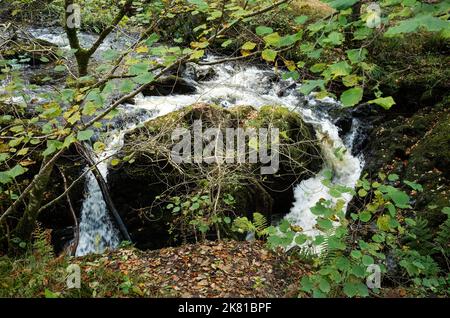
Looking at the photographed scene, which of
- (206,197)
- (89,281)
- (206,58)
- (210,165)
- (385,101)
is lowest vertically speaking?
(89,281)

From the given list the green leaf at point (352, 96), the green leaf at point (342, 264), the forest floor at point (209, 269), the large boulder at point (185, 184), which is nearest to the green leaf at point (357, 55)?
the green leaf at point (352, 96)

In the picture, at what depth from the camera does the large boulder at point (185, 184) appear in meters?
5.04

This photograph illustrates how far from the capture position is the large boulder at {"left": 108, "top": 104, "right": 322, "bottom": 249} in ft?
16.5

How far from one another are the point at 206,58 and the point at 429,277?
28.9ft

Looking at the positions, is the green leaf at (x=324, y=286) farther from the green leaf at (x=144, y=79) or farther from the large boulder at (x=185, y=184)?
the large boulder at (x=185, y=184)

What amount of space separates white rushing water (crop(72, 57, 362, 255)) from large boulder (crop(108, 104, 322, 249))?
1.55 ft

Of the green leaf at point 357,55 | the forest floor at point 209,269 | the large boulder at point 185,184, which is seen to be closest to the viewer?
the green leaf at point 357,55

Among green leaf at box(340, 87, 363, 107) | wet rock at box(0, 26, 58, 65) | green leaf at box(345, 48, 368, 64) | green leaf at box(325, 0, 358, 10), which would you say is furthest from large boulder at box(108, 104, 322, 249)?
green leaf at box(325, 0, 358, 10)

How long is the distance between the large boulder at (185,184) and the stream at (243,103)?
1.54ft

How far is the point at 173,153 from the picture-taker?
5.54 m

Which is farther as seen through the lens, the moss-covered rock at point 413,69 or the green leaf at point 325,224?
the moss-covered rock at point 413,69
